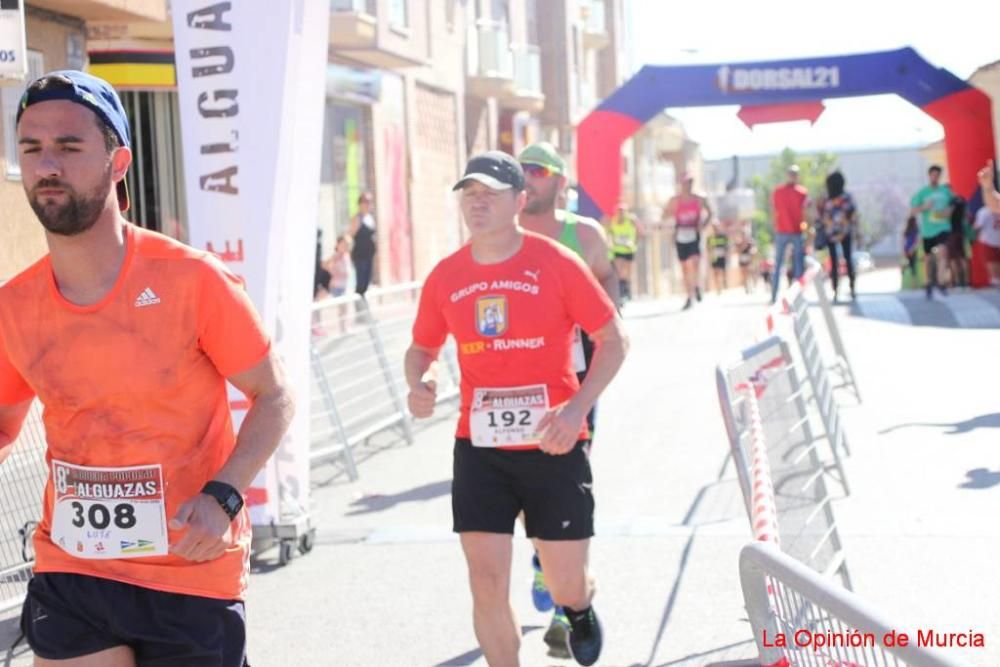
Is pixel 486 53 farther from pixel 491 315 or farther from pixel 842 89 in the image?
pixel 491 315

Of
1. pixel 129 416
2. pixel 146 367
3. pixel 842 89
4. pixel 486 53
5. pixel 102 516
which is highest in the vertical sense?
pixel 486 53

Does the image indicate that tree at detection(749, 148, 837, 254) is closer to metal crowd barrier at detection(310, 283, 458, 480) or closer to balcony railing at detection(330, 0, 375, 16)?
balcony railing at detection(330, 0, 375, 16)

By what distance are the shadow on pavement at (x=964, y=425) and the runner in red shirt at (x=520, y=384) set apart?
20.2 feet

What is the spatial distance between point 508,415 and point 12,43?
8143 mm

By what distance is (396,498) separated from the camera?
32.9 ft

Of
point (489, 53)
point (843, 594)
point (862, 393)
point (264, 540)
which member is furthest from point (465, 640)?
point (489, 53)

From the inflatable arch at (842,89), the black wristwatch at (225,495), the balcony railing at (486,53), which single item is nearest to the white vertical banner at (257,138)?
the black wristwatch at (225,495)

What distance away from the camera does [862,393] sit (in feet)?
44.3

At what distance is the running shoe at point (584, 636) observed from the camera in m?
5.62

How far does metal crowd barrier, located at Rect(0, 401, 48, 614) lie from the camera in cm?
587

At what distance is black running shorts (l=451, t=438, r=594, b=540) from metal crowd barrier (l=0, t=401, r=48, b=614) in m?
1.64

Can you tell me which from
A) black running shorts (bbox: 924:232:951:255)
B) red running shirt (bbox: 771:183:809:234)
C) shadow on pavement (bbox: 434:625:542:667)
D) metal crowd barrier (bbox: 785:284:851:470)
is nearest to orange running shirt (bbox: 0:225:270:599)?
shadow on pavement (bbox: 434:625:542:667)

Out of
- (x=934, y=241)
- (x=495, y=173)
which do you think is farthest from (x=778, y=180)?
(x=495, y=173)

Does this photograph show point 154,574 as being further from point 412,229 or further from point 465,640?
point 412,229
